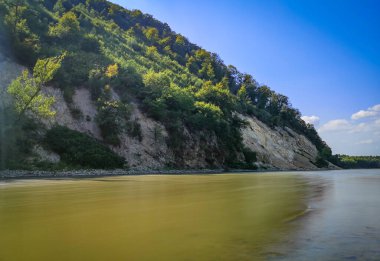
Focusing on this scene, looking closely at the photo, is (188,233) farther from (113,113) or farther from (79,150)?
(113,113)

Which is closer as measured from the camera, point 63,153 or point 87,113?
point 63,153

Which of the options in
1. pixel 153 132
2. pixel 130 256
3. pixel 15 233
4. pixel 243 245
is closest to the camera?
pixel 130 256

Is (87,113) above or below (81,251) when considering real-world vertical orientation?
above

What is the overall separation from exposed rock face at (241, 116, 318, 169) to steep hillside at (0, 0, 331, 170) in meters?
0.33

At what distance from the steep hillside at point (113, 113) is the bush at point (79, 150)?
0.14 metres

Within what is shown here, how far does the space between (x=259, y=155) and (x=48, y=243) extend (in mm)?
67886

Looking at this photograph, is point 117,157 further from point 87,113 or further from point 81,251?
point 81,251

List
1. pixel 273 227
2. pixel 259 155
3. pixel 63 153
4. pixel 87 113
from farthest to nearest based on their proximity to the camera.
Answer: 1. pixel 259 155
2. pixel 87 113
3. pixel 63 153
4. pixel 273 227

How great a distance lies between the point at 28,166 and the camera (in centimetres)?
2945

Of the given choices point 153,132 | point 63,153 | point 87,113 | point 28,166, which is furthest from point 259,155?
point 28,166

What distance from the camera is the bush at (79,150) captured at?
117ft

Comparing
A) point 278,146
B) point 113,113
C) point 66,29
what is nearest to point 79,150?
point 113,113

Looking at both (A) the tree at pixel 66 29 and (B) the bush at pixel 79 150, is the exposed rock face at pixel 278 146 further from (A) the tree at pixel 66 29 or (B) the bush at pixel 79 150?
(A) the tree at pixel 66 29

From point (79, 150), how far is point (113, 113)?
8912 mm
